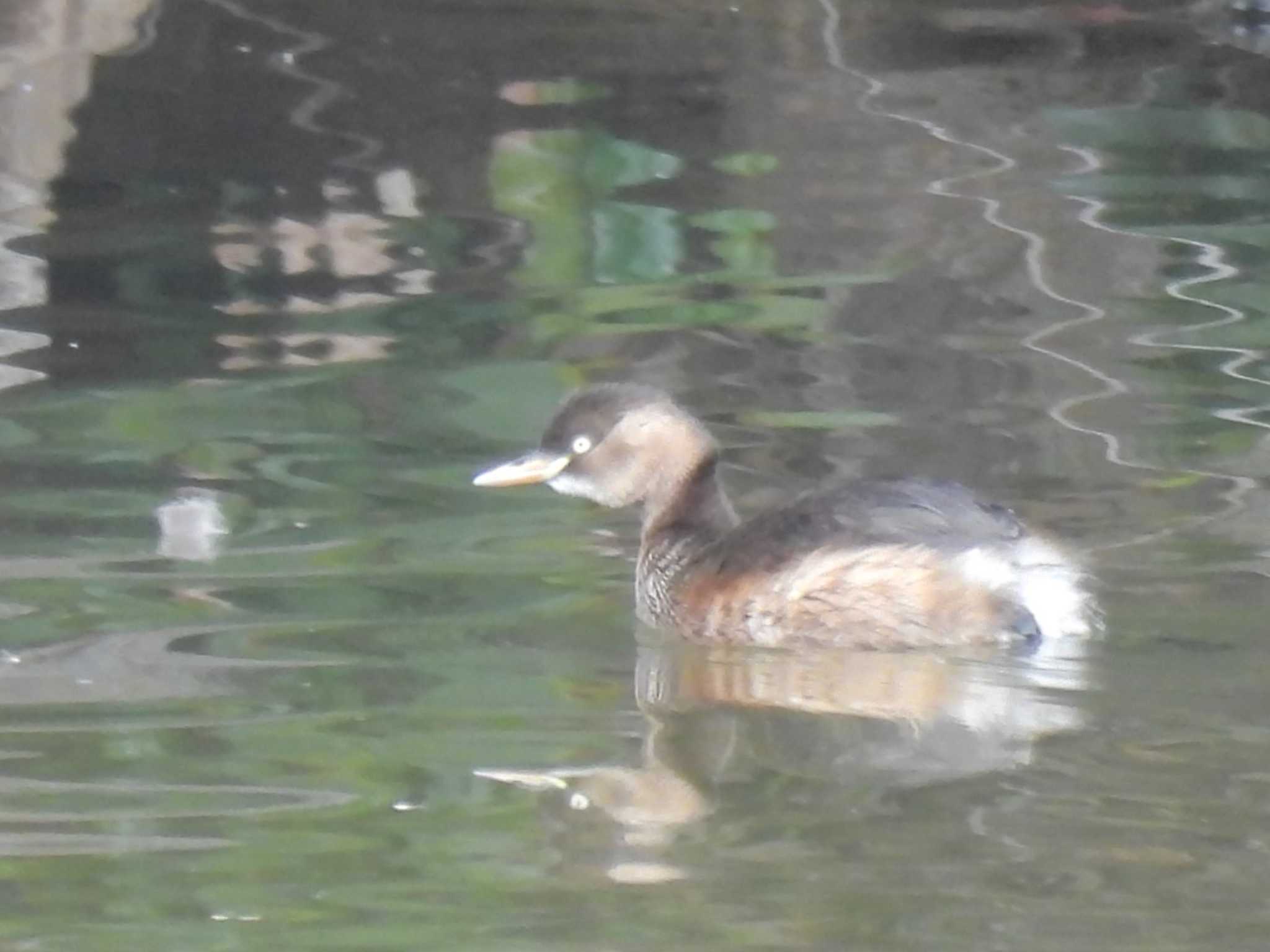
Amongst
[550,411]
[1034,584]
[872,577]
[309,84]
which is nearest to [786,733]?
[872,577]

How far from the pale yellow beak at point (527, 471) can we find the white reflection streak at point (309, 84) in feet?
15.4

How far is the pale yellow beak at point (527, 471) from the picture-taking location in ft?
19.2

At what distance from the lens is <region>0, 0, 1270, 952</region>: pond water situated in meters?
4.15

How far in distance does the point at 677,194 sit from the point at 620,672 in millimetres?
4698

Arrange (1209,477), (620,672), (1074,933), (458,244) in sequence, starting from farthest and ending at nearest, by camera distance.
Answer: (458,244)
(1209,477)
(620,672)
(1074,933)

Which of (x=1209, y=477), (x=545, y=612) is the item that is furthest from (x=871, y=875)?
(x=1209, y=477)

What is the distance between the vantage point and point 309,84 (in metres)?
11.8

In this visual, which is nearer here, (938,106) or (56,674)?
(56,674)

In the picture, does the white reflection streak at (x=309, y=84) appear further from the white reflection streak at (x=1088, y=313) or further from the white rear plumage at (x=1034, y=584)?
the white rear plumage at (x=1034, y=584)

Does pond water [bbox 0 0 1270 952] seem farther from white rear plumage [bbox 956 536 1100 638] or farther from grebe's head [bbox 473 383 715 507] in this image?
grebe's head [bbox 473 383 715 507]

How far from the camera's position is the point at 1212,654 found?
16.7 ft

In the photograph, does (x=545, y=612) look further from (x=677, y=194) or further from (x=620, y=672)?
(x=677, y=194)

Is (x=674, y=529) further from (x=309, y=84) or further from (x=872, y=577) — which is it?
(x=309, y=84)

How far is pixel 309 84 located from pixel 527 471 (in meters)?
6.25
